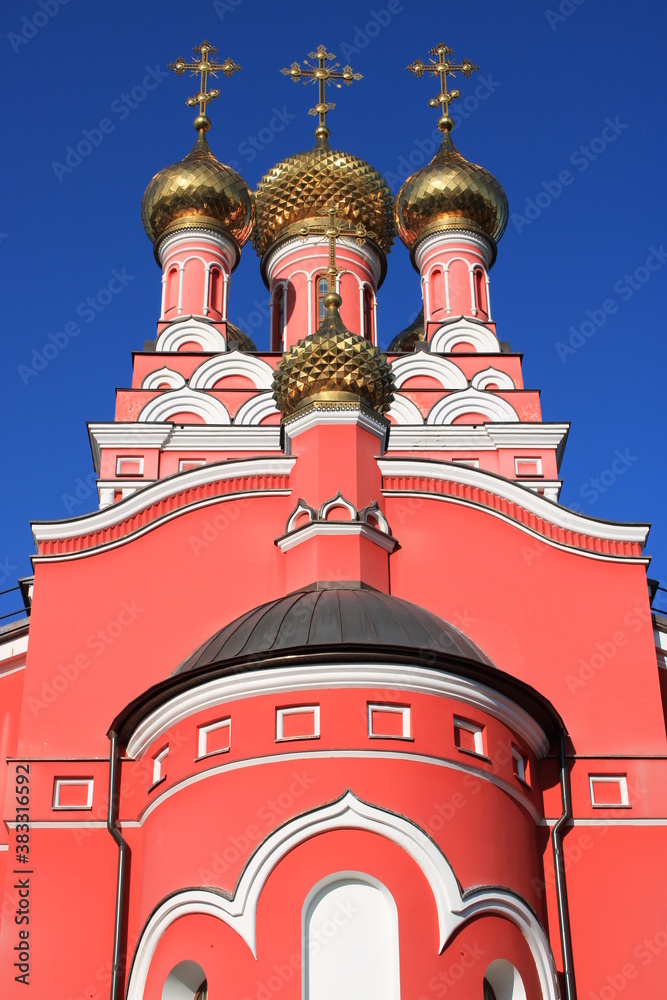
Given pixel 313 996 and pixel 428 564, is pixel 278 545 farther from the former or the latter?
pixel 313 996

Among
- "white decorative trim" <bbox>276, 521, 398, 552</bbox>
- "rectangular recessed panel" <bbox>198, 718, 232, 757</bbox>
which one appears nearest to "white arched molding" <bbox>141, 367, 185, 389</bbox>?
"white decorative trim" <bbox>276, 521, 398, 552</bbox>

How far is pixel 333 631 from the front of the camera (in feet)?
26.6

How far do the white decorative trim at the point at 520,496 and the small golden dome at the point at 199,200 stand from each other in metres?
7.94

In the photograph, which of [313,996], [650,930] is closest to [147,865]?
[313,996]

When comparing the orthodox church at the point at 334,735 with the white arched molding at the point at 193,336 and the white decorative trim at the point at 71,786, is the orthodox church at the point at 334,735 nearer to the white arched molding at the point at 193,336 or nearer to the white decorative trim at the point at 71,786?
the white decorative trim at the point at 71,786

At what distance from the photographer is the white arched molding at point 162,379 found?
16266 millimetres

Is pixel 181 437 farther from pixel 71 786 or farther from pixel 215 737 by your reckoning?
pixel 215 737

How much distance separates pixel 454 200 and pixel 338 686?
10.7 metres

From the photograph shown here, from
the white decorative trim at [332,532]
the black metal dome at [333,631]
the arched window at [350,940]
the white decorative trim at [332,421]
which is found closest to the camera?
the arched window at [350,940]

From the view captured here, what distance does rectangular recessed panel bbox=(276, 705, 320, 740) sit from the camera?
303 inches

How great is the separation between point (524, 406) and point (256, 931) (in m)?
9.71

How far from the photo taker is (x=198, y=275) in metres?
17.0

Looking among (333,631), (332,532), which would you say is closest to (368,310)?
(332,532)

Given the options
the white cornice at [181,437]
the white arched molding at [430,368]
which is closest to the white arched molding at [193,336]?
the white cornice at [181,437]
